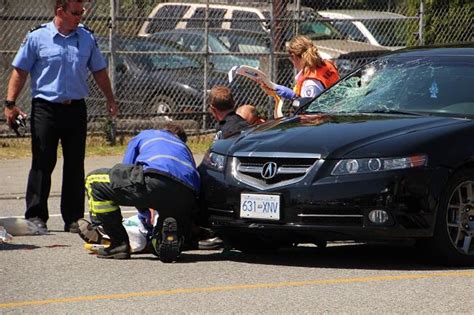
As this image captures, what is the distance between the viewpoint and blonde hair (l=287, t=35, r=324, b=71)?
11.7 metres

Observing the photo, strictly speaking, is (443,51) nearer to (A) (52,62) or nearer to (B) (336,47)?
(A) (52,62)

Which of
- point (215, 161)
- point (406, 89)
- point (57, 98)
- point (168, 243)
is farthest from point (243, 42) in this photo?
point (168, 243)

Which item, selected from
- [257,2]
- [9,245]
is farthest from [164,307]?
[257,2]

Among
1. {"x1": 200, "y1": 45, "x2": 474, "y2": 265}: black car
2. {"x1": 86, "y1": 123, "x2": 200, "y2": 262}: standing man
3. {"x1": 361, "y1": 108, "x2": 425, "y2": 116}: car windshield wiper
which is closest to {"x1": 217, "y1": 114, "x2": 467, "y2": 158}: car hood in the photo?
{"x1": 200, "y1": 45, "x2": 474, "y2": 265}: black car

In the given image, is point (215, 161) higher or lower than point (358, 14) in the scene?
lower

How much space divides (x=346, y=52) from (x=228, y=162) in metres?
12.2

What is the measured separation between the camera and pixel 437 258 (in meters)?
8.70

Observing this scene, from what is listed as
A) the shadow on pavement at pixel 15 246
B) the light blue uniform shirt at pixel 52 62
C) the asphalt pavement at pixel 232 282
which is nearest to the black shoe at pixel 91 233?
the asphalt pavement at pixel 232 282

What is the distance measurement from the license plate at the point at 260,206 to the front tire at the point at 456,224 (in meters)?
1.05

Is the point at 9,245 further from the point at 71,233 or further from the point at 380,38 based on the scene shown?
the point at 380,38

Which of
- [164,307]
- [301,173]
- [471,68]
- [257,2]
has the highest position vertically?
[257,2]

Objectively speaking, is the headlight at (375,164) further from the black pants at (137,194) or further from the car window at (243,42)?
the car window at (243,42)

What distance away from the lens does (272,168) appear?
876 centimetres

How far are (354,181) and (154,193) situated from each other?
1.39 m
